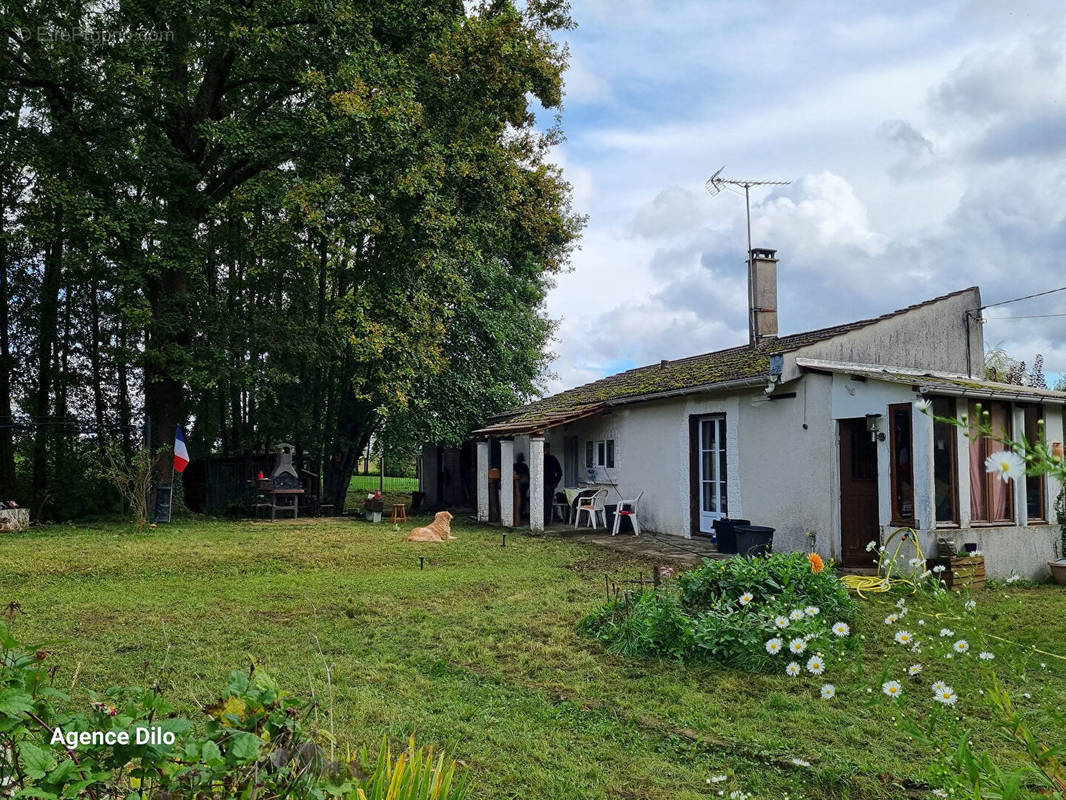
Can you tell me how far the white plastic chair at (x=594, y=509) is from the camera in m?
15.8

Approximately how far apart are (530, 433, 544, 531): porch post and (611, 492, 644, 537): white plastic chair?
1518 mm

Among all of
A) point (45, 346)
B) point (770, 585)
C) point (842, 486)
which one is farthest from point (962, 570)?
point (45, 346)

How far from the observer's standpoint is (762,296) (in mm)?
15164

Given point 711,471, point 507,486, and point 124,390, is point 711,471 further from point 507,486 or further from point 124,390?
point 124,390

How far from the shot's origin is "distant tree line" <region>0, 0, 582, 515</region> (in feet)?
46.6

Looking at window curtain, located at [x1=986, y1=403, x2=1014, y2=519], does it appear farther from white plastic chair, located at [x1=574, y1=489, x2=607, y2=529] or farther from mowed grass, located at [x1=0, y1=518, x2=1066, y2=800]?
white plastic chair, located at [x1=574, y1=489, x2=607, y2=529]

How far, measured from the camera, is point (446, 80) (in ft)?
53.9

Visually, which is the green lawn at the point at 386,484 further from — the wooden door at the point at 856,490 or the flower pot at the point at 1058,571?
the flower pot at the point at 1058,571

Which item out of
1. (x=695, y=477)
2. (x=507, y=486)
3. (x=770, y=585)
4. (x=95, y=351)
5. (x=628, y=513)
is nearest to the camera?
(x=770, y=585)

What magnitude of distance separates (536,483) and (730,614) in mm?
9529

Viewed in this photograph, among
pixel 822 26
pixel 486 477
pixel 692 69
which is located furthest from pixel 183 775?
pixel 486 477

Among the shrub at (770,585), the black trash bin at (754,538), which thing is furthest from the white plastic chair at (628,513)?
the shrub at (770,585)

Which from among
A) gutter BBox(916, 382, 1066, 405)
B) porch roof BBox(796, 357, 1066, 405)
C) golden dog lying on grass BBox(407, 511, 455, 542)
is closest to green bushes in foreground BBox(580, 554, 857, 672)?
gutter BBox(916, 382, 1066, 405)

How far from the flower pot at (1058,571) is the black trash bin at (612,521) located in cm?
693
